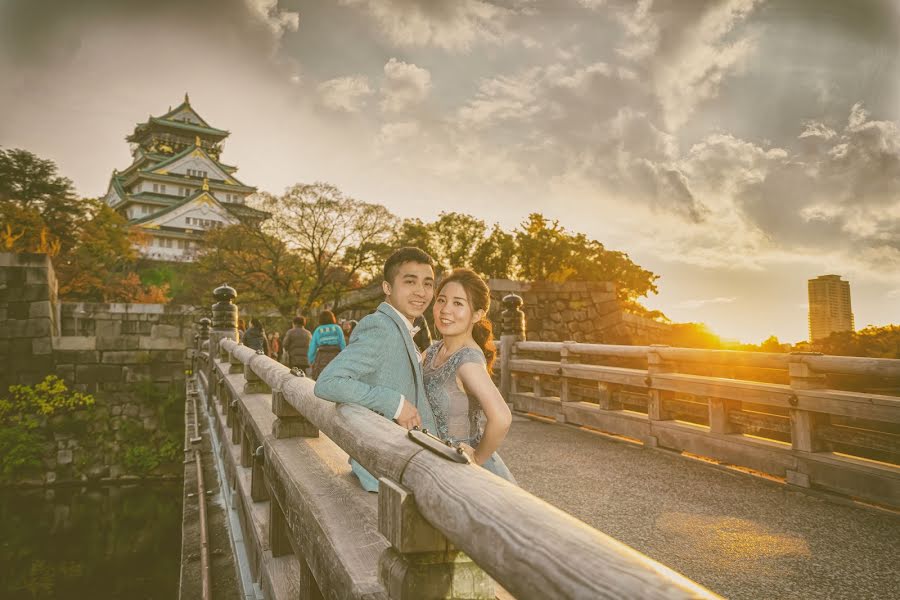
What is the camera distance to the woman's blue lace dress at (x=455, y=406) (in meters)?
2.26

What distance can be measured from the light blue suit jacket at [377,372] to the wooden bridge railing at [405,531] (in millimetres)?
75

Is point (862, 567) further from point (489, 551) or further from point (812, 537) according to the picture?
point (489, 551)

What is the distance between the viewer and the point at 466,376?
2201 mm

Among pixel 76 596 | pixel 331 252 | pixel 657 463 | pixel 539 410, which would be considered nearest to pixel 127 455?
pixel 76 596

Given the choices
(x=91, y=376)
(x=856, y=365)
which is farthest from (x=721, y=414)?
(x=91, y=376)

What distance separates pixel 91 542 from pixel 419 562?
15.5 meters

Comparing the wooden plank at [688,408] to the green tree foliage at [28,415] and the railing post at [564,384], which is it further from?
the green tree foliage at [28,415]

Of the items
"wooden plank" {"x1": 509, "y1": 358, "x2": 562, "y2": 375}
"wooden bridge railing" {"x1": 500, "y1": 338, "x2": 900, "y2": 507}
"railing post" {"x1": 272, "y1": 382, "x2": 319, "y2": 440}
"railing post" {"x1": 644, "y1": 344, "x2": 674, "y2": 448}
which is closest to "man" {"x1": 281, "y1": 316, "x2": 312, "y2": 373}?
"wooden plank" {"x1": 509, "y1": 358, "x2": 562, "y2": 375}

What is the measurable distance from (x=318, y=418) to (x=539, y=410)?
5961 millimetres

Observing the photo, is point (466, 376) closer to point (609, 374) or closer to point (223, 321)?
point (609, 374)

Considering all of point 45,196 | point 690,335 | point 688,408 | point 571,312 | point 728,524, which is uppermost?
point 45,196

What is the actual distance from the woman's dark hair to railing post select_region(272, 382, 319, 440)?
973mm

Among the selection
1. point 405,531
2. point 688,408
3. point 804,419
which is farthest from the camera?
point 688,408

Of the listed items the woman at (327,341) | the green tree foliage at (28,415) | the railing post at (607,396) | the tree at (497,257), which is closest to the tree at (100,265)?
the green tree foliage at (28,415)
